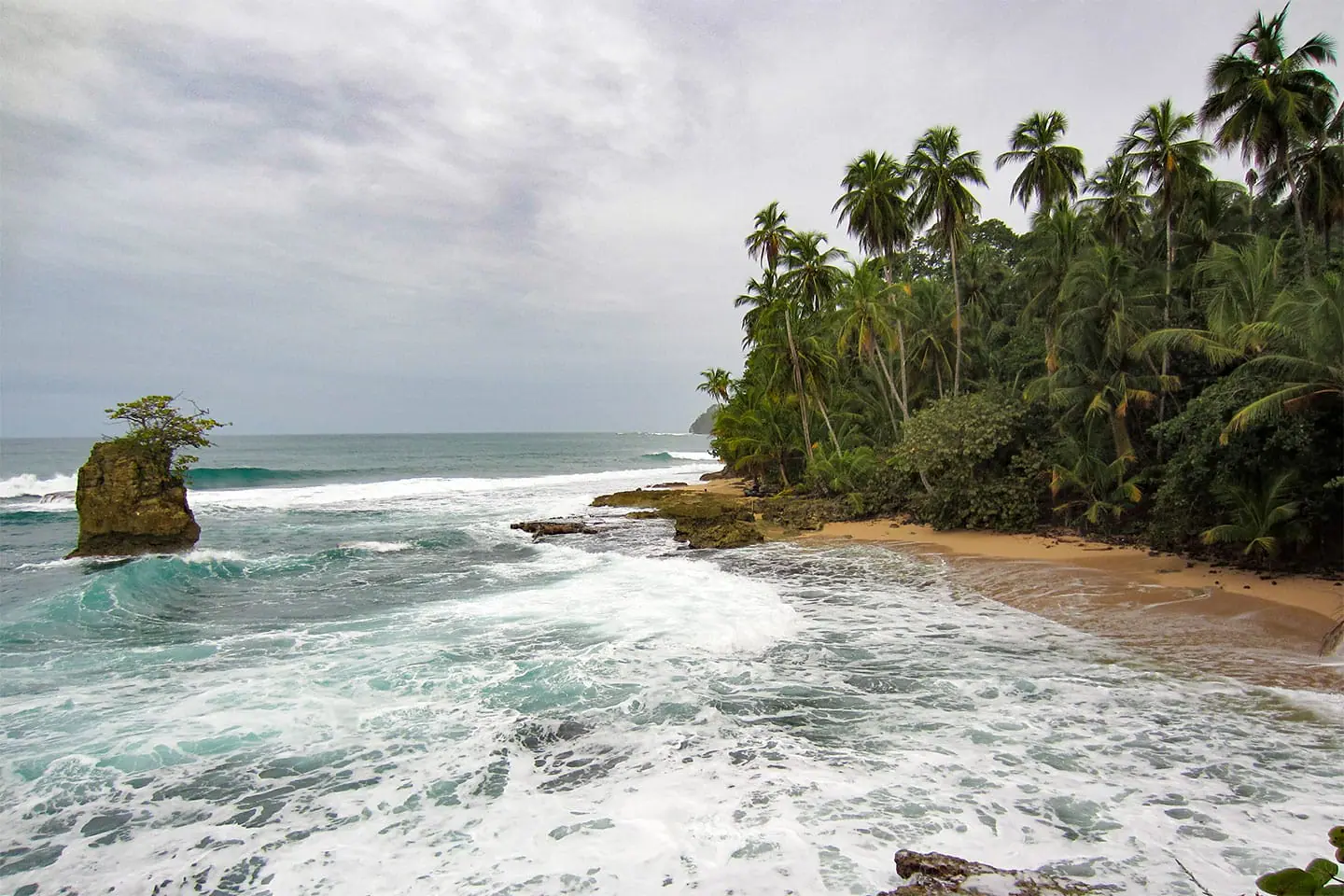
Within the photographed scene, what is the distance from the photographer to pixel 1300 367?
1067 cm

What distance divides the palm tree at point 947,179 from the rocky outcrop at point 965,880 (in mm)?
21214

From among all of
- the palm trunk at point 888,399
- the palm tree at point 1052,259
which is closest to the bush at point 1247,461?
Result: the palm tree at point 1052,259

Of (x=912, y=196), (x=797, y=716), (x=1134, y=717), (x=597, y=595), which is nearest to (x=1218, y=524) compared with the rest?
(x=1134, y=717)

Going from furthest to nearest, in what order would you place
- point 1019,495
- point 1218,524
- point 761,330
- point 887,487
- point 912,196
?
point 761,330 → point 912,196 → point 887,487 → point 1019,495 → point 1218,524

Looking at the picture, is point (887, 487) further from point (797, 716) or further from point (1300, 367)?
point (797, 716)

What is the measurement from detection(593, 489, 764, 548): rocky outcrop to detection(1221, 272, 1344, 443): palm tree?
437 inches

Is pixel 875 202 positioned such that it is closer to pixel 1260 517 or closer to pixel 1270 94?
pixel 1270 94

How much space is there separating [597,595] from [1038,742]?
802 cm

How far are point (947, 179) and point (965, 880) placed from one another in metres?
24.2

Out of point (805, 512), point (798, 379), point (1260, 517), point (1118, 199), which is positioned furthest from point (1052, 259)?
point (1260, 517)

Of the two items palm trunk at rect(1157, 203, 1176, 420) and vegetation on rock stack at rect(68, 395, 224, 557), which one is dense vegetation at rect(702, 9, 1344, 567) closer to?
palm trunk at rect(1157, 203, 1176, 420)

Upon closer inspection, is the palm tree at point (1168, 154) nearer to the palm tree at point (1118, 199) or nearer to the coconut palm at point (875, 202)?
the palm tree at point (1118, 199)

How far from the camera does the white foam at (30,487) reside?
36.8 metres

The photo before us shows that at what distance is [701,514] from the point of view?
23.5 m
